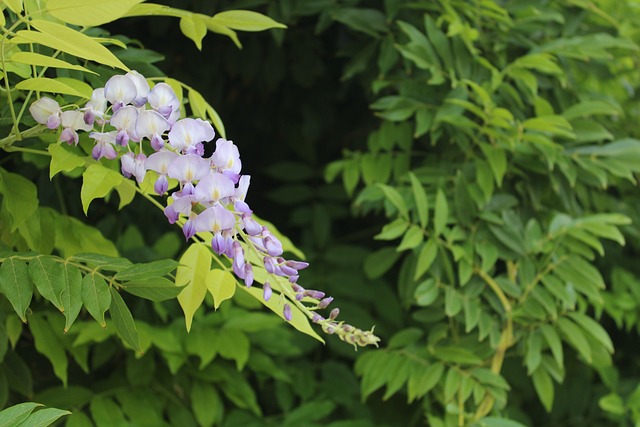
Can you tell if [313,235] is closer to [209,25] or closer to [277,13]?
[277,13]

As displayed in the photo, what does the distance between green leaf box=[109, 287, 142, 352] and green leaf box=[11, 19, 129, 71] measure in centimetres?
25

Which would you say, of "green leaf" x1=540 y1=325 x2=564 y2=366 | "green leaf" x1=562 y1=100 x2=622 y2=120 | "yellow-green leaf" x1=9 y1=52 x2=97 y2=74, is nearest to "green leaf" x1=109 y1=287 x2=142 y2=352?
"yellow-green leaf" x1=9 y1=52 x2=97 y2=74

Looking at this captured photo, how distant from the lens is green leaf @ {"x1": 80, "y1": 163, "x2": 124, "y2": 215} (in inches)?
31.6

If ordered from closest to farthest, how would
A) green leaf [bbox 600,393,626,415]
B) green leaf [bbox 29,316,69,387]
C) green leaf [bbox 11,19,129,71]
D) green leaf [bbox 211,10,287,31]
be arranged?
green leaf [bbox 11,19,129,71] → green leaf [bbox 211,10,287,31] → green leaf [bbox 29,316,69,387] → green leaf [bbox 600,393,626,415]

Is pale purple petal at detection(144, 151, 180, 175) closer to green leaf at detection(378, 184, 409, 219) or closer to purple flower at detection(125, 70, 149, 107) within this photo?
purple flower at detection(125, 70, 149, 107)

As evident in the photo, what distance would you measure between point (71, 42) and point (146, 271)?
0.23m

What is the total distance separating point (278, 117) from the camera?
1.78 metres

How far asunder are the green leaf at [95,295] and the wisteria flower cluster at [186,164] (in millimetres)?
116

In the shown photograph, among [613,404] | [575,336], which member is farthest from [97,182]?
[613,404]

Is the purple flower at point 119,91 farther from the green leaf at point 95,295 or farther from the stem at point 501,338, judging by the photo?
the stem at point 501,338

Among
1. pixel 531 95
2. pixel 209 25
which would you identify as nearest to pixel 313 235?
pixel 531 95

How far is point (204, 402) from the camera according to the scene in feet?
4.28

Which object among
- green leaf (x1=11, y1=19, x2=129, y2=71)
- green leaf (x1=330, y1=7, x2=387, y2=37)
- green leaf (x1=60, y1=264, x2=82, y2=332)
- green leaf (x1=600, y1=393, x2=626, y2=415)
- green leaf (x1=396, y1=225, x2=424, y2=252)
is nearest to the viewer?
green leaf (x1=11, y1=19, x2=129, y2=71)

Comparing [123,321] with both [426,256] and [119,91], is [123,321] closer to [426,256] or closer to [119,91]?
[119,91]
